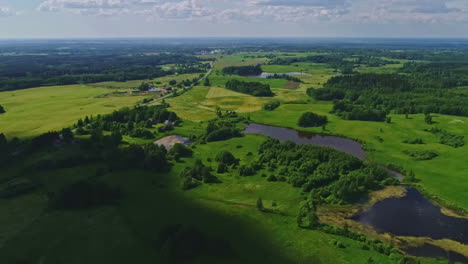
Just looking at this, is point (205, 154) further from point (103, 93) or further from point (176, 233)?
point (103, 93)

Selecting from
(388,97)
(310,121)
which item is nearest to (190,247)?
(310,121)

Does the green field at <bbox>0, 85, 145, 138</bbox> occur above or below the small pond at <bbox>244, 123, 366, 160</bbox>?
above

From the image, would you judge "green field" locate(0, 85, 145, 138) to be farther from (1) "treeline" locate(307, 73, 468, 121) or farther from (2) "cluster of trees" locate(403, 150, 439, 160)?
(2) "cluster of trees" locate(403, 150, 439, 160)

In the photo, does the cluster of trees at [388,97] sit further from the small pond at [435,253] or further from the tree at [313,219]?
the small pond at [435,253]

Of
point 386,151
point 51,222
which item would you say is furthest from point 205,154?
point 386,151

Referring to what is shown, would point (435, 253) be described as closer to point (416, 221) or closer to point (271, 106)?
point (416, 221)

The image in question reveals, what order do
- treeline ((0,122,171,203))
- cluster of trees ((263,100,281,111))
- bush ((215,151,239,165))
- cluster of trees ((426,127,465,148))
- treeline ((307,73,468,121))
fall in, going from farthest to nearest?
cluster of trees ((263,100,281,111)) < treeline ((307,73,468,121)) < cluster of trees ((426,127,465,148)) < bush ((215,151,239,165)) < treeline ((0,122,171,203))

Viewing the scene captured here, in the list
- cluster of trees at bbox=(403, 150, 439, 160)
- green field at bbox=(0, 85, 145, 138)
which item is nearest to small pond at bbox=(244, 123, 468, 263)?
cluster of trees at bbox=(403, 150, 439, 160)
